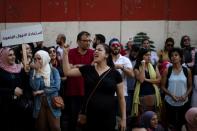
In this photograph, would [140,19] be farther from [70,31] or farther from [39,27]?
[39,27]

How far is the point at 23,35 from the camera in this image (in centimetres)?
865

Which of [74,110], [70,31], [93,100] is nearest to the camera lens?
[93,100]

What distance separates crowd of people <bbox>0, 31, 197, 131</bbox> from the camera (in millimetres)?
7109

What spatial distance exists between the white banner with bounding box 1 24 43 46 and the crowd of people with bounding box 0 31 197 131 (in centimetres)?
13

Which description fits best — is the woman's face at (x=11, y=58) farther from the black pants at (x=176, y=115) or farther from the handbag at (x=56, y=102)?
the black pants at (x=176, y=115)

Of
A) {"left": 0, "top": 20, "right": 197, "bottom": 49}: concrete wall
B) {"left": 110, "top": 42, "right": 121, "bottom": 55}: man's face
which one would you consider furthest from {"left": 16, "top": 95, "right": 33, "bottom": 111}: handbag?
{"left": 0, "top": 20, "right": 197, "bottom": 49}: concrete wall

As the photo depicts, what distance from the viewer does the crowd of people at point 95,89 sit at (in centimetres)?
711

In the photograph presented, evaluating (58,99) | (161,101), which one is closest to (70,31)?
(161,101)

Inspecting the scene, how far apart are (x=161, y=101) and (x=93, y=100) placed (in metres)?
3.06

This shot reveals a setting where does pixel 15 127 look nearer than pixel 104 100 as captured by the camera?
No

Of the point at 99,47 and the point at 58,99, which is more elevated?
the point at 99,47

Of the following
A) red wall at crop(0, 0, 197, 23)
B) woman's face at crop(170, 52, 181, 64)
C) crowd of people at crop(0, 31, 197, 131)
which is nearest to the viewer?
crowd of people at crop(0, 31, 197, 131)

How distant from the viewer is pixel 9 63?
8406 mm

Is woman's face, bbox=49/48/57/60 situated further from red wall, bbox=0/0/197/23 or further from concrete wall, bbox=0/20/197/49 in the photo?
red wall, bbox=0/0/197/23
